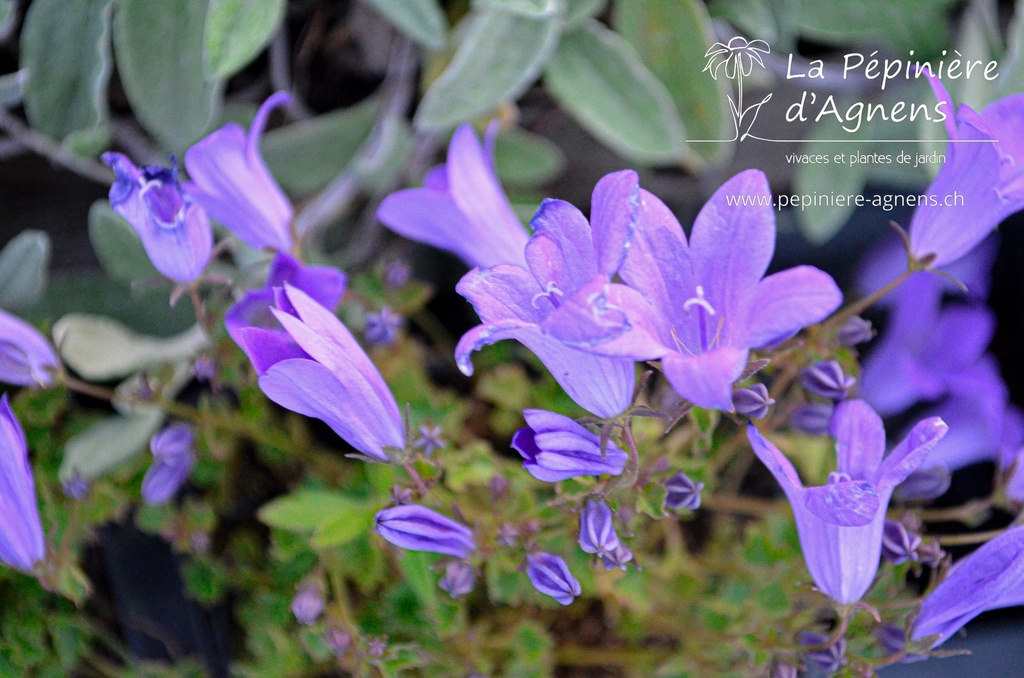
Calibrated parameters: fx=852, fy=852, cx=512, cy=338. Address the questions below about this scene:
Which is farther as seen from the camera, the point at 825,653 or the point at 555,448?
the point at 825,653

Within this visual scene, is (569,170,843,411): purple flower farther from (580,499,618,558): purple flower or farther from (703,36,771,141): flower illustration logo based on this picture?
(703,36,771,141): flower illustration logo

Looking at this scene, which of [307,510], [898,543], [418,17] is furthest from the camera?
[418,17]

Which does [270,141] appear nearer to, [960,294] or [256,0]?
[256,0]

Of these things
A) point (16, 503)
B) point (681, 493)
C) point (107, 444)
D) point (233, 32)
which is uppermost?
point (233, 32)

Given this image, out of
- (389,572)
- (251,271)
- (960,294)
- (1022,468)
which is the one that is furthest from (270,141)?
(960,294)

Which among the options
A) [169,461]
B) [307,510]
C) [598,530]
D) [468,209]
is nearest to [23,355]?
[169,461]

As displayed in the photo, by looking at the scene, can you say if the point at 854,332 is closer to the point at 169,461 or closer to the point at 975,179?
the point at 975,179
